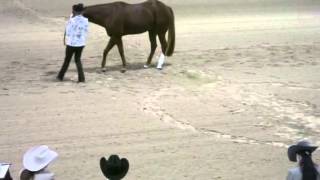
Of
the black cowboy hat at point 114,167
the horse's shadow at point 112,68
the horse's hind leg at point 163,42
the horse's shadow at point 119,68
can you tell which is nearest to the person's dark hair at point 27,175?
the black cowboy hat at point 114,167

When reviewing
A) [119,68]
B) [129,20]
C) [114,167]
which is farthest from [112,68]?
[114,167]

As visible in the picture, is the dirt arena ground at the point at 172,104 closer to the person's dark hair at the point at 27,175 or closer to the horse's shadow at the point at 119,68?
the horse's shadow at the point at 119,68

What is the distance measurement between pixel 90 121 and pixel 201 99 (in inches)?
91.1

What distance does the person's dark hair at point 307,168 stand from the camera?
479 cm

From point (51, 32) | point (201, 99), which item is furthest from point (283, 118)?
point (51, 32)

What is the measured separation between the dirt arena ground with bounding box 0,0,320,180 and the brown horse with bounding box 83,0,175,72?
2.06 ft

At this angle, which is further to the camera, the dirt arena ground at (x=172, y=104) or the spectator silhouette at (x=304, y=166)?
the dirt arena ground at (x=172, y=104)

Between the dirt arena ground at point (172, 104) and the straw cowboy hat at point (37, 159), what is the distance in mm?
2379

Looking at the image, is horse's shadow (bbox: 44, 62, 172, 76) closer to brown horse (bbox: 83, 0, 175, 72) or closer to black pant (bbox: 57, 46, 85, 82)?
brown horse (bbox: 83, 0, 175, 72)

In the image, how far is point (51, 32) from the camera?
1880cm

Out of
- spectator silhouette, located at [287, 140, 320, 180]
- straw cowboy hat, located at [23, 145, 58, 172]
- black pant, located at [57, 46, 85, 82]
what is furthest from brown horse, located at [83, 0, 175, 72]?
spectator silhouette, located at [287, 140, 320, 180]

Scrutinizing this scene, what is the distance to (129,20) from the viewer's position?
530 inches

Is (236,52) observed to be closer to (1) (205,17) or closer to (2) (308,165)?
(1) (205,17)

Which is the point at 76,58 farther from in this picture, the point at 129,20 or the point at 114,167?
the point at 114,167
